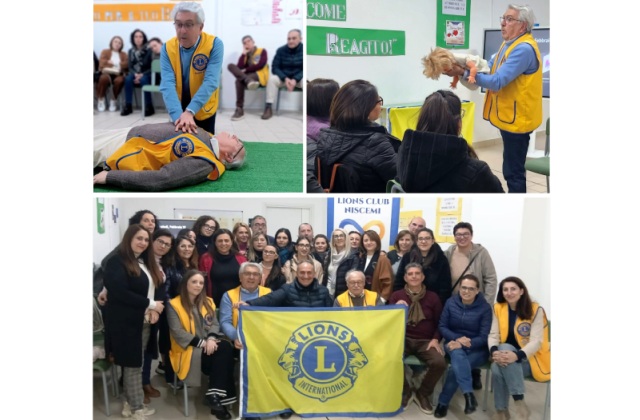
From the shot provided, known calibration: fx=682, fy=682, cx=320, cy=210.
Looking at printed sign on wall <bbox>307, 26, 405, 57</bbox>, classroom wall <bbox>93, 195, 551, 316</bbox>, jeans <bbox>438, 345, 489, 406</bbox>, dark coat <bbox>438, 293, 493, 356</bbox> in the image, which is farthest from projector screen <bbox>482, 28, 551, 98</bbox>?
jeans <bbox>438, 345, 489, 406</bbox>

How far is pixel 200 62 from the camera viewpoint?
3371mm

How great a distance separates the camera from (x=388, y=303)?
3.55 m

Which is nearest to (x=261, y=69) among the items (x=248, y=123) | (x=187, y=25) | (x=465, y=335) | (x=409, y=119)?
(x=248, y=123)

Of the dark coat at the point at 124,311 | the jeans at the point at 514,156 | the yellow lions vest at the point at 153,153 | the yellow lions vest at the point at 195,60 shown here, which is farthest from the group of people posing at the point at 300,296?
the yellow lions vest at the point at 195,60

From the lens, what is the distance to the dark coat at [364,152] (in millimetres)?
3297

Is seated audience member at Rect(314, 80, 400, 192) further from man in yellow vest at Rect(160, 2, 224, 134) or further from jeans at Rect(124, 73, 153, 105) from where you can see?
jeans at Rect(124, 73, 153, 105)

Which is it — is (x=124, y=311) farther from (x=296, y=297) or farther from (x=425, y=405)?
(x=425, y=405)

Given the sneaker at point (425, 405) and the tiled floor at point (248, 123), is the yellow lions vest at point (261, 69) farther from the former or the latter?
the sneaker at point (425, 405)

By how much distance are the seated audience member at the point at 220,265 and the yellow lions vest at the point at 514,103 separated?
4.66 feet
